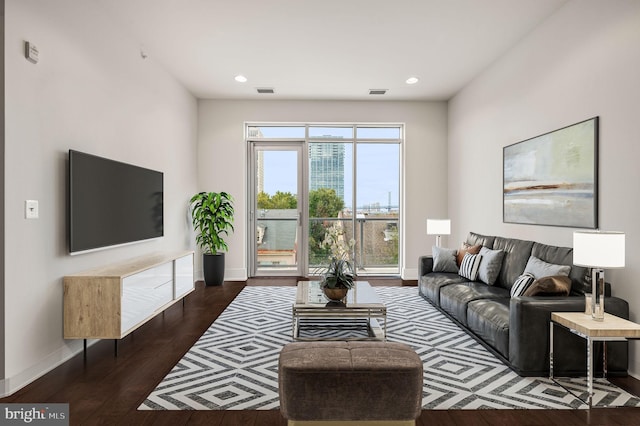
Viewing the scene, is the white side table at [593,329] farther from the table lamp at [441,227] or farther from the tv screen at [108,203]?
the tv screen at [108,203]

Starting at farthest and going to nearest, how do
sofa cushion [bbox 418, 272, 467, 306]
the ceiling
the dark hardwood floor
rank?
1. sofa cushion [bbox 418, 272, 467, 306]
2. the ceiling
3. the dark hardwood floor

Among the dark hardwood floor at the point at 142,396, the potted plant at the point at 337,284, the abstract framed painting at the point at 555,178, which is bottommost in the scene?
the dark hardwood floor at the point at 142,396

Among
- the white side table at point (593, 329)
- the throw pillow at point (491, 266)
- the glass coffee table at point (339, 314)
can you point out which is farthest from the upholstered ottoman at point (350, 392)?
the throw pillow at point (491, 266)

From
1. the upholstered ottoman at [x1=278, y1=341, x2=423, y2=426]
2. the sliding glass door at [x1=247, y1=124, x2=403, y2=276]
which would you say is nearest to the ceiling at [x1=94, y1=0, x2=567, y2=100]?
the sliding glass door at [x1=247, y1=124, x2=403, y2=276]

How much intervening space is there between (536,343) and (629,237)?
1.02m

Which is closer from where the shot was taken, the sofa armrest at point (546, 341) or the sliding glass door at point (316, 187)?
the sofa armrest at point (546, 341)

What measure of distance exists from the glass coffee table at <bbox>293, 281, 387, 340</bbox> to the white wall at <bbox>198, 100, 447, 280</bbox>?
290 cm

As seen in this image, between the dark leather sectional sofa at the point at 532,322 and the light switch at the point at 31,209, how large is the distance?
337cm

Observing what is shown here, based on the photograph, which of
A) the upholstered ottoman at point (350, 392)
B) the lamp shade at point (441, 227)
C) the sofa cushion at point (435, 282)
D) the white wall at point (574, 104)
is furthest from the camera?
the lamp shade at point (441, 227)

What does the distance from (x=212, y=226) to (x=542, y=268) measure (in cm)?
452

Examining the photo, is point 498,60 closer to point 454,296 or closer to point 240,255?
point 454,296

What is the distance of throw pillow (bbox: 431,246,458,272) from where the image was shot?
5.12 meters

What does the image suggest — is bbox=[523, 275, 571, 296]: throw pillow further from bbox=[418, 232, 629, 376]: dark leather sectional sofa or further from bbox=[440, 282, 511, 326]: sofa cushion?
bbox=[440, 282, 511, 326]: sofa cushion

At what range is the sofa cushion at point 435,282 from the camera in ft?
15.2
